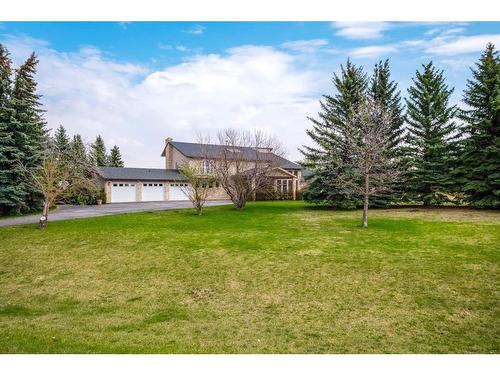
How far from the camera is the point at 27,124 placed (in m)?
22.5

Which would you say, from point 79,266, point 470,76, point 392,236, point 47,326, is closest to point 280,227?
point 392,236

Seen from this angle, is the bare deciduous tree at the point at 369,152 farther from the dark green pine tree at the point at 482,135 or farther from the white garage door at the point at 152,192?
the white garage door at the point at 152,192

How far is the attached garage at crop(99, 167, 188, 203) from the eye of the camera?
108ft

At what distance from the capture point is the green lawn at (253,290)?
606 cm

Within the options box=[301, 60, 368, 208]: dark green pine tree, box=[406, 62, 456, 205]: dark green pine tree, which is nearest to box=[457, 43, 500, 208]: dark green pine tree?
box=[406, 62, 456, 205]: dark green pine tree

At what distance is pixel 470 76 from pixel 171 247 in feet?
72.2

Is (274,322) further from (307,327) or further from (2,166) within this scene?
(2,166)

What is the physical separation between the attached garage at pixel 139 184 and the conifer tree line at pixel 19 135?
342 inches

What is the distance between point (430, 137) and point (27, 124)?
88.6ft

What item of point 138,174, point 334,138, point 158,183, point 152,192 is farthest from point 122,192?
point 334,138

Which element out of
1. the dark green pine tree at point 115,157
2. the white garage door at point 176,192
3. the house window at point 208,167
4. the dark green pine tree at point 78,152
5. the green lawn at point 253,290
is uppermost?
the dark green pine tree at point 115,157

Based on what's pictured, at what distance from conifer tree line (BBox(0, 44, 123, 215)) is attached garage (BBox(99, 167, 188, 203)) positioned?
8686 mm

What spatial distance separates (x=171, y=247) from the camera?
12836 mm

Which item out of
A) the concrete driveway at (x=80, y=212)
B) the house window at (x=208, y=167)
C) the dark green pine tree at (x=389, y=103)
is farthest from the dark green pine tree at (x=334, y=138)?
the concrete driveway at (x=80, y=212)
